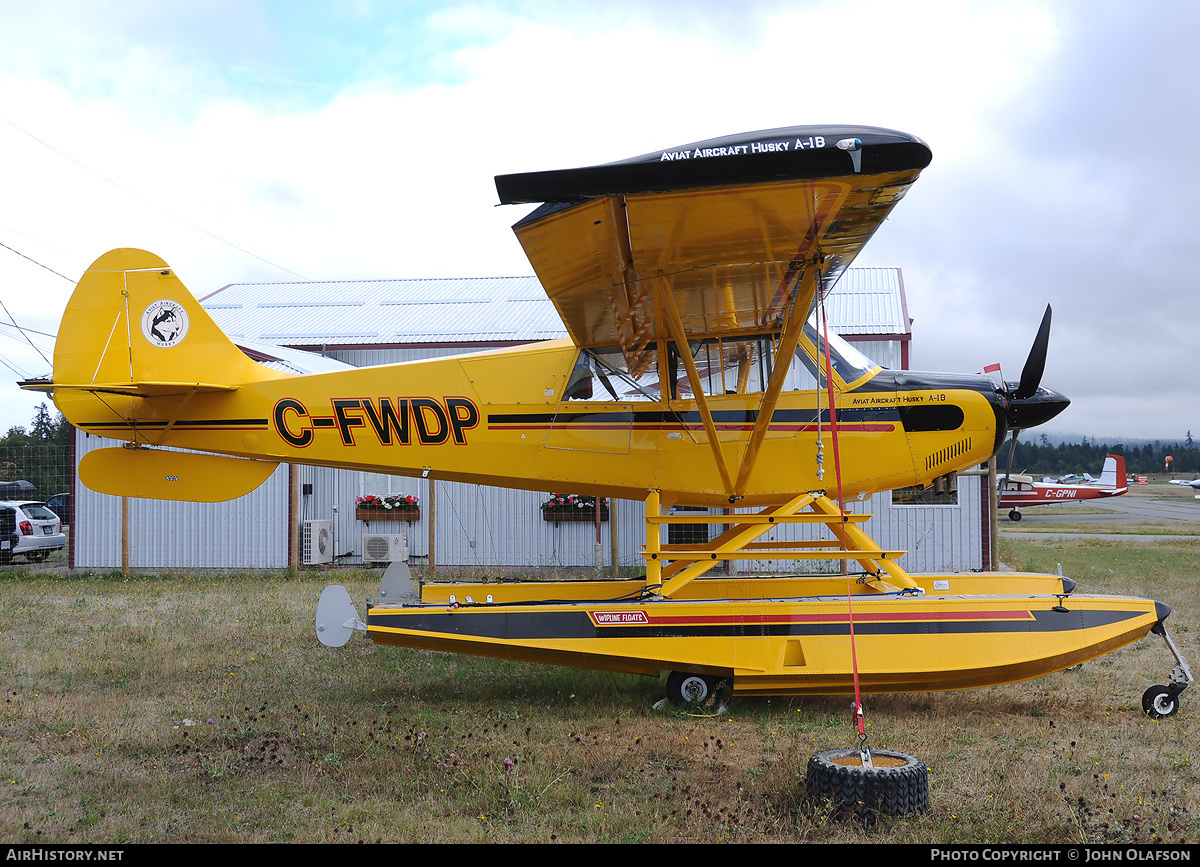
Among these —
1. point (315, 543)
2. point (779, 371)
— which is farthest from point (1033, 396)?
point (315, 543)

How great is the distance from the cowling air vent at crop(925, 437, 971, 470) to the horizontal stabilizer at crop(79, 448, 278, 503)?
5483 mm

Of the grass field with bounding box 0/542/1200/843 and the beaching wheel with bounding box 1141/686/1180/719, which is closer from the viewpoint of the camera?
the grass field with bounding box 0/542/1200/843

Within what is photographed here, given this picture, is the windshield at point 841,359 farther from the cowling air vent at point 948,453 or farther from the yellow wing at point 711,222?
the cowling air vent at point 948,453

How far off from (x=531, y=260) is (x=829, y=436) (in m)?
2.86

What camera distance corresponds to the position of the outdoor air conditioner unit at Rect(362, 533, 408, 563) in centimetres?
1502

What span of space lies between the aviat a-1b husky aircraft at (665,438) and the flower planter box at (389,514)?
8.37 metres

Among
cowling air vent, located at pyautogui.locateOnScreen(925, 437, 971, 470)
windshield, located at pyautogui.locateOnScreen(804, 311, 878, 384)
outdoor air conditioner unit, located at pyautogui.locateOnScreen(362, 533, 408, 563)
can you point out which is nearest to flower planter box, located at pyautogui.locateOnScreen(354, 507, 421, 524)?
outdoor air conditioner unit, located at pyautogui.locateOnScreen(362, 533, 408, 563)

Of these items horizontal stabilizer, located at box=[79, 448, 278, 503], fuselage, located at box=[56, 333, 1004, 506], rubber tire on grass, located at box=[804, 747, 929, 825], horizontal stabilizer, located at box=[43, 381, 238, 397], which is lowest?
rubber tire on grass, located at box=[804, 747, 929, 825]

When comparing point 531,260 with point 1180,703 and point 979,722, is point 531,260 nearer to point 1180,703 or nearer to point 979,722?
point 979,722

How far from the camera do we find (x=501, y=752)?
4809 mm

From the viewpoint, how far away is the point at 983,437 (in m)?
6.39

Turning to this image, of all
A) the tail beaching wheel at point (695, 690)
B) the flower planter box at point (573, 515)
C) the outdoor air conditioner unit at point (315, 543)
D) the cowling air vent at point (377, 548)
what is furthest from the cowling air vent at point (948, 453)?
the outdoor air conditioner unit at point (315, 543)

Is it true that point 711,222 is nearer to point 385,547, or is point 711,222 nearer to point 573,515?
point 573,515

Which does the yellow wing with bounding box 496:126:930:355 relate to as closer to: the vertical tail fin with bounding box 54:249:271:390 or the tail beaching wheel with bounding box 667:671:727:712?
the tail beaching wheel with bounding box 667:671:727:712
